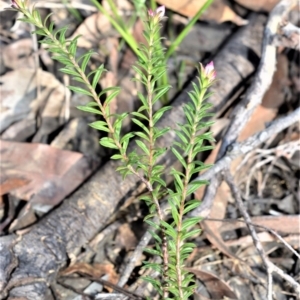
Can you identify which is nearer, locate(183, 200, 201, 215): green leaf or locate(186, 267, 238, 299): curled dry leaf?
locate(183, 200, 201, 215): green leaf

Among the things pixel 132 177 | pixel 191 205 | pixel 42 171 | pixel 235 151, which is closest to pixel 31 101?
pixel 42 171

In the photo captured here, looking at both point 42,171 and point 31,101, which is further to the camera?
point 31,101

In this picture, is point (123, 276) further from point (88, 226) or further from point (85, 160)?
point (85, 160)

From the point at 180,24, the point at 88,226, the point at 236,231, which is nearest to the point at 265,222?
the point at 236,231

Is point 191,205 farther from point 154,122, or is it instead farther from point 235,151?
point 235,151

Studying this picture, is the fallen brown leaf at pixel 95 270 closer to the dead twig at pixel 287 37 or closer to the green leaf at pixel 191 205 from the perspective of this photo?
the green leaf at pixel 191 205

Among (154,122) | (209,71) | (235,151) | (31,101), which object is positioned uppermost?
(209,71)

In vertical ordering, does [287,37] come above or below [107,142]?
above

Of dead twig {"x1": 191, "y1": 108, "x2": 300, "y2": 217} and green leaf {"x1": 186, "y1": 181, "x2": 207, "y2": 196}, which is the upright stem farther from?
dead twig {"x1": 191, "y1": 108, "x2": 300, "y2": 217}

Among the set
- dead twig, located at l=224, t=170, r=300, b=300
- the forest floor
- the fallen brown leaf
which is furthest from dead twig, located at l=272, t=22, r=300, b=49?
the fallen brown leaf

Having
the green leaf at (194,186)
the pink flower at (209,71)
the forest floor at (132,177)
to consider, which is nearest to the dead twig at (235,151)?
the forest floor at (132,177)

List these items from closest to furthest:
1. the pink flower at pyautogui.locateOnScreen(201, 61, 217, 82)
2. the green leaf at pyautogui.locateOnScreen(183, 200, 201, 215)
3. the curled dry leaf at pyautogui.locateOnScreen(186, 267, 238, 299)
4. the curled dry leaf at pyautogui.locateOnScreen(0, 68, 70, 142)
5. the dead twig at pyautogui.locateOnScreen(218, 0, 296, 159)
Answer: the pink flower at pyautogui.locateOnScreen(201, 61, 217, 82) → the green leaf at pyautogui.locateOnScreen(183, 200, 201, 215) → the curled dry leaf at pyautogui.locateOnScreen(186, 267, 238, 299) → the dead twig at pyautogui.locateOnScreen(218, 0, 296, 159) → the curled dry leaf at pyautogui.locateOnScreen(0, 68, 70, 142)
